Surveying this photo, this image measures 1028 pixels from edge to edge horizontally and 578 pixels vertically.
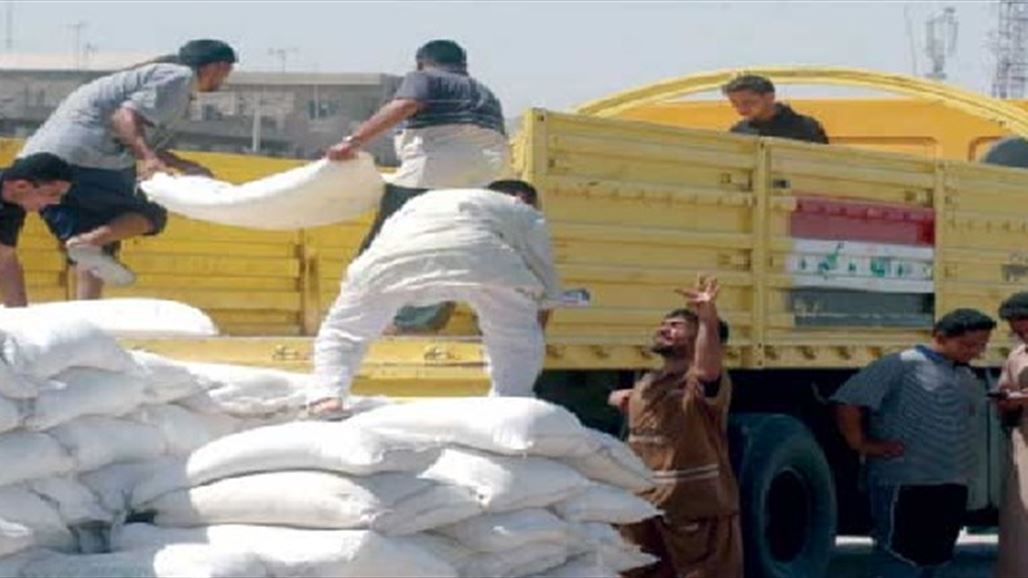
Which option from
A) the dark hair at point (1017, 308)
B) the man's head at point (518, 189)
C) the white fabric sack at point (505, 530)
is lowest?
the white fabric sack at point (505, 530)

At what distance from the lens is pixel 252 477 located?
23.3 feet

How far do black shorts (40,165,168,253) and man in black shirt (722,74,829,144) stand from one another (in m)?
3.27

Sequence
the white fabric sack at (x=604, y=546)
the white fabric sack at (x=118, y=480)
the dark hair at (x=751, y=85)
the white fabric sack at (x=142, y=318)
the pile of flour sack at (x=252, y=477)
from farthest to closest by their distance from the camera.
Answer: the dark hair at (x=751, y=85) → the white fabric sack at (x=142, y=318) → the white fabric sack at (x=604, y=546) → the white fabric sack at (x=118, y=480) → the pile of flour sack at (x=252, y=477)

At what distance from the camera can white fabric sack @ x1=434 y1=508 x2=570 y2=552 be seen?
737 centimetres

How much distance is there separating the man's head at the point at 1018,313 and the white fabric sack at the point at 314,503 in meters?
4.24

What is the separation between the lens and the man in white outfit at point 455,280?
8062 mm

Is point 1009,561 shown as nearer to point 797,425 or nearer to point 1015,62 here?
point 797,425

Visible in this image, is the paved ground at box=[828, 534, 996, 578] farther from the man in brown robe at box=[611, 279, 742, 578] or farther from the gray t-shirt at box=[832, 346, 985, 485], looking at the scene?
the man in brown robe at box=[611, 279, 742, 578]

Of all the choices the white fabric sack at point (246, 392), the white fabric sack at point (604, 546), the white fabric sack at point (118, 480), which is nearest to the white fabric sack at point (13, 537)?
the white fabric sack at point (118, 480)

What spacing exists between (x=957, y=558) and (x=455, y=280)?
6769 mm

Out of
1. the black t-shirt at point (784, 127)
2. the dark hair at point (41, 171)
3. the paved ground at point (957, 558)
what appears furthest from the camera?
the paved ground at point (957, 558)

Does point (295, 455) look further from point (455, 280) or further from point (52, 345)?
point (455, 280)

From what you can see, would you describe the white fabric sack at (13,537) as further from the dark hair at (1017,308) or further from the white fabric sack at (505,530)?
the dark hair at (1017,308)

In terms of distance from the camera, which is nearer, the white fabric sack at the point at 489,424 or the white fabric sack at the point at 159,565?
the white fabric sack at the point at 159,565
